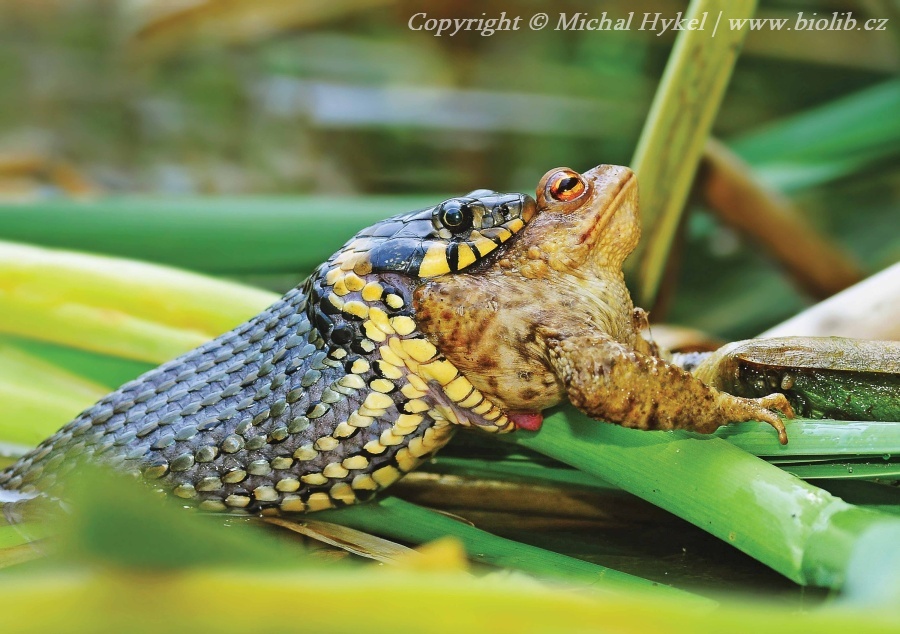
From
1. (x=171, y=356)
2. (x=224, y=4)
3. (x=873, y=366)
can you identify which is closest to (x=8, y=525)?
(x=171, y=356)

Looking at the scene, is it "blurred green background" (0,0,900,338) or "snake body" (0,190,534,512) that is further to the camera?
"blurred green background" (0,0,900,338)

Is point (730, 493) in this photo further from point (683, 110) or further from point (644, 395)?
point (683, 110)

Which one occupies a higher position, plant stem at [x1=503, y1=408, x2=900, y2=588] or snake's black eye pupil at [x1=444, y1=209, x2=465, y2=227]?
snake's black eye pupil at [x1=444, y1=209, x2=465, y2=227]

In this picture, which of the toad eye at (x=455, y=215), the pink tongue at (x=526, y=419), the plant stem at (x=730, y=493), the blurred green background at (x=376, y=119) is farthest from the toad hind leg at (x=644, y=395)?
the blurred green background at (x=376, y=119)

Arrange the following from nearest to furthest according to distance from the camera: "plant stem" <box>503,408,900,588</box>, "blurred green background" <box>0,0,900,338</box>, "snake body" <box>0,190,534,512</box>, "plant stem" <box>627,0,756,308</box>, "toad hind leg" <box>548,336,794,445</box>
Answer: "plant stem" <box>503,408,900,588</box>
"toad hind leg" <box>548,336,794,445</box>
"snake body" <box>0,190,534,512</box>
"plant stem" <box>627,0,756,308</box>
"blurred green background" <box>0,0,900,338</box>

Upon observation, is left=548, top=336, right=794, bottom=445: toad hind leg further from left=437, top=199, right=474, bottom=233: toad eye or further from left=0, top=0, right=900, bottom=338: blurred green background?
left=0, top=0, right=900, bottom=338: blurred green background

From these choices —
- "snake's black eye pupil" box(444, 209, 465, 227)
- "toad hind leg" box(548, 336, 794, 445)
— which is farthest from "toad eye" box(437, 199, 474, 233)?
"toad hind leg" box(548, 336, 794, 445)

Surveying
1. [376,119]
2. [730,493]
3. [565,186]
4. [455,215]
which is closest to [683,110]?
[565,186]
